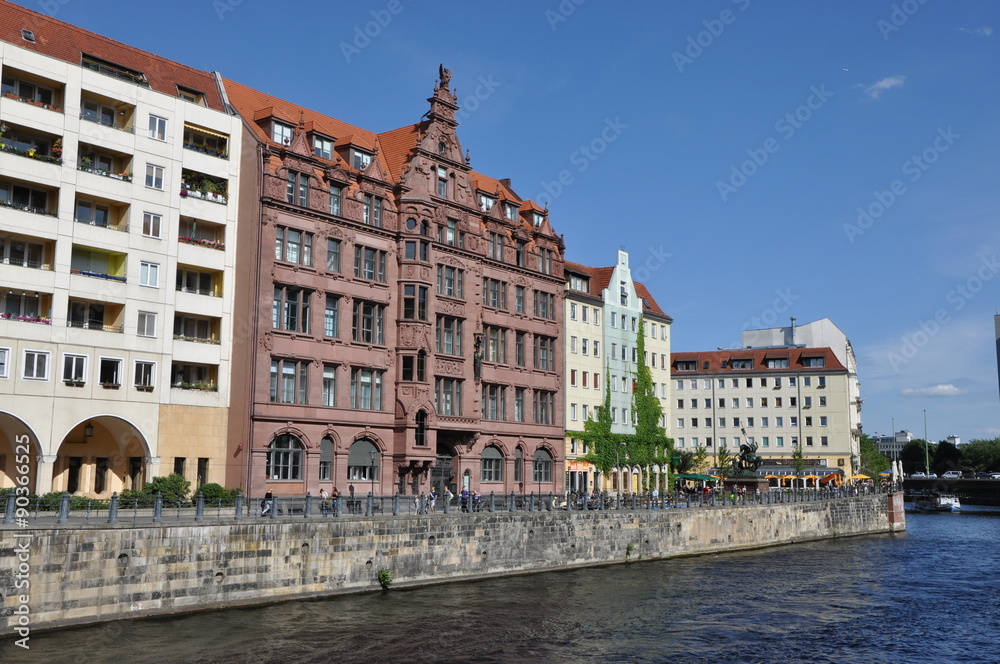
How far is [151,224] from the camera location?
54375 millimetres

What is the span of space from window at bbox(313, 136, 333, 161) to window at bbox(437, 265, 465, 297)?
10928 millimetres

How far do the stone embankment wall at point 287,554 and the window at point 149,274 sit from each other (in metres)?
19.5

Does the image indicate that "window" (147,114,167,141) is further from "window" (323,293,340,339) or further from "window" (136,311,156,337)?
"window" (323,293,340,339)

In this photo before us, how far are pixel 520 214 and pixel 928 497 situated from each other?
104 meters

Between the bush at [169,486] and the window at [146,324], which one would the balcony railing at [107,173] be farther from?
the bush at [169,486]

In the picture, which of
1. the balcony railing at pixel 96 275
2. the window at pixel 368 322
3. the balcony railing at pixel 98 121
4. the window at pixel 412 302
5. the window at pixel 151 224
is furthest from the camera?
the window at pixel 412 302

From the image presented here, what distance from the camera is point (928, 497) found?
152250 millimetres

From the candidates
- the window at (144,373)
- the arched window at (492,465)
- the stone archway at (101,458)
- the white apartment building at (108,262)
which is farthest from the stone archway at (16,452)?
the arched window at (492,465)

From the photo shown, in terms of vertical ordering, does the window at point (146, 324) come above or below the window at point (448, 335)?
below

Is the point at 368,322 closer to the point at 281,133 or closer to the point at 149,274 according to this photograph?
the point at 281,133

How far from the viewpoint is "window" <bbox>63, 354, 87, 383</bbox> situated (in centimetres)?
4994

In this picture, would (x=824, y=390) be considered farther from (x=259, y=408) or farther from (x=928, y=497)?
(x=259, y=408)

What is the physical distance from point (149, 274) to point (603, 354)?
44908 mm

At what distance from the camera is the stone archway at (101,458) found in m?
52.2
